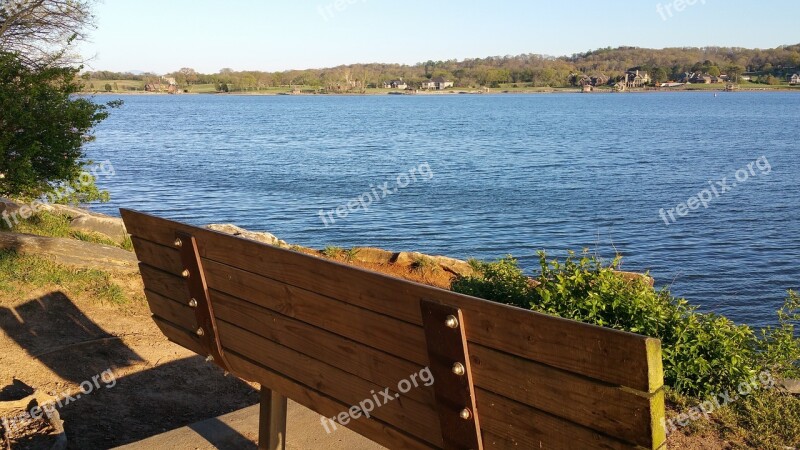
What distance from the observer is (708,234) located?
77.4ft

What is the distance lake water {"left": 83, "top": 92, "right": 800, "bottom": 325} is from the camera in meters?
20.6

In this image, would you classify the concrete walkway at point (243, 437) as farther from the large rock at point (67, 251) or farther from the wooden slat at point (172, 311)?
the large rock at point (67, 251)

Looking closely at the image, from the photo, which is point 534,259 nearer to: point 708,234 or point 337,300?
point 708,234

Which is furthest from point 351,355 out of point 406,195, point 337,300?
point 406,195

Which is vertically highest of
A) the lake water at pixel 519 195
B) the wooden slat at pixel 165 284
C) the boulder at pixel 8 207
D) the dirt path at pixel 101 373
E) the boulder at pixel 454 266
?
the wooden slat at pixel 165 284

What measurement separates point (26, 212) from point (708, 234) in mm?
19871

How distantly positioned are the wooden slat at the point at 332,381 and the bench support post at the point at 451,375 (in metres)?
0.14

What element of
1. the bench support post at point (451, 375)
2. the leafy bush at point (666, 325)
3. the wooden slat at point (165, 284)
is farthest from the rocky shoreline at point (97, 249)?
the leafy bush at point (666, 325)

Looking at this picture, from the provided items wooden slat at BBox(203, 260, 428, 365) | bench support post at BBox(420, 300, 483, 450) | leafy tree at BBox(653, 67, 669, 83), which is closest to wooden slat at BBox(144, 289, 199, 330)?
wooden slat at BBox(203, 260, 428, 365)

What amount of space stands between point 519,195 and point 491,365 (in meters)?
29.5

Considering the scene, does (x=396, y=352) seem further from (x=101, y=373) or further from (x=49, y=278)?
(x=49, y=278)

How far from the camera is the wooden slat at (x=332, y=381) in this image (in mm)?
2615

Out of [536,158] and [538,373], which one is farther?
[536,158]

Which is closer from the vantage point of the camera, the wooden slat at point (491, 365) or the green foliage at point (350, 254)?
the wooden slat at point (491, 365)
